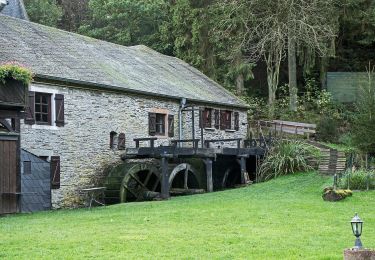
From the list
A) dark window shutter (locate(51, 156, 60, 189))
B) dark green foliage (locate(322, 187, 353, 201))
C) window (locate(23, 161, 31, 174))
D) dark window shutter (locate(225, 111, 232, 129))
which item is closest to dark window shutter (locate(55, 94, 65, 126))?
dark window shutter (locate(51, 156, 60, 189))

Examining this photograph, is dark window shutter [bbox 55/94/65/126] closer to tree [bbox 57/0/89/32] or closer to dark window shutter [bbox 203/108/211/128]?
dark window shutter [bbox 203/108/211/128]

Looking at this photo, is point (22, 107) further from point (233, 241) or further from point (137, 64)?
point (137, 64)

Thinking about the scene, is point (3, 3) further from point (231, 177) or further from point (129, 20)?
point (129, 20)

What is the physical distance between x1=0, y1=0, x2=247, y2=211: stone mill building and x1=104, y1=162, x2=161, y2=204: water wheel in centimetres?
55

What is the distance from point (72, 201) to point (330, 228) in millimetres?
10184

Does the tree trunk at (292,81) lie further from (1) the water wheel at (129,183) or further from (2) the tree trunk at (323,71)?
(1) the water wheel at (129,183)

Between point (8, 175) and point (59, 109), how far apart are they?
12.1 ft

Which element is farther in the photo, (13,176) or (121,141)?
(121,141)

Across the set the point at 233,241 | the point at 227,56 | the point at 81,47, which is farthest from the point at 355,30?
the point at 233,241

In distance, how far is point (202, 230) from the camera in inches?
476

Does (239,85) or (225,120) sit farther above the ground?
(239,85)

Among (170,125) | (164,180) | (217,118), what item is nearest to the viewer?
(164,180)

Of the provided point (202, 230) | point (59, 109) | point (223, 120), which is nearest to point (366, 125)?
point (223, 120)

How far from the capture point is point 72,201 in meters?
20.2
